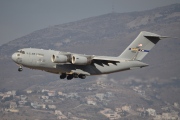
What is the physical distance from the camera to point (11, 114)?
128 meters

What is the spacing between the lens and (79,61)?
35969mm

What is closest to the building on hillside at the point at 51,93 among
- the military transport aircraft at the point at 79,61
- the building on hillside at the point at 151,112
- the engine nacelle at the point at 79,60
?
the building on hillside at the point at 151,112

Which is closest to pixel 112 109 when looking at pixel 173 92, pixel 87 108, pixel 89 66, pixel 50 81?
pixel 87 108

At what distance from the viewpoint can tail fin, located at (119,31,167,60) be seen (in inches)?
1547

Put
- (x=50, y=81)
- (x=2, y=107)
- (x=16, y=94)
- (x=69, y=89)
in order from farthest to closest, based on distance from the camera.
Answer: (x=50, y=81), (x=69, y=89), (x=16, y=94), (x=2, y=107)

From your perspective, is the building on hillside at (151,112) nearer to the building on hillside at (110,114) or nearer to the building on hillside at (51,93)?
the building on hillside at (110,114)

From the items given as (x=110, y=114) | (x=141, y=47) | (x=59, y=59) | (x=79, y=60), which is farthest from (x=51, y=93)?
(x=59, y=59)

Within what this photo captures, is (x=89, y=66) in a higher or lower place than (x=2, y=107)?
higher

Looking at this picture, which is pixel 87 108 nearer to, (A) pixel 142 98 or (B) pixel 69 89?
(A) pixel 142 98

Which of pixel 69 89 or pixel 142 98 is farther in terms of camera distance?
pixel 69 89

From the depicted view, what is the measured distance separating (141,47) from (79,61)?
5880 millimetres

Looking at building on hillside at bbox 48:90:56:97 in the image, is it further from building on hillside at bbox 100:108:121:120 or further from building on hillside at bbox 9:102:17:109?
building on hillside at bbox 100:108:121:120

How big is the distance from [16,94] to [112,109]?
109ft

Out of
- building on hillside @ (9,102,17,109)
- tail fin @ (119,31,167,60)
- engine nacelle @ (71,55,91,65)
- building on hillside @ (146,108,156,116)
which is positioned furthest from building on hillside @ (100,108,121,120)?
engine nacelle @ (71,55,91,65)
